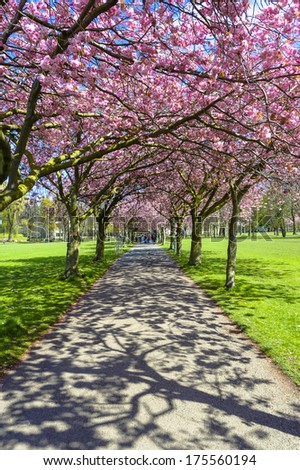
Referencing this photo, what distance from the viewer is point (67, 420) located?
3.46 metres

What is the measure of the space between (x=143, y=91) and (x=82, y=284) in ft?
26.2

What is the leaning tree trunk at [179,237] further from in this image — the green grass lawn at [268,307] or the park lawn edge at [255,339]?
the park lawn edge at [255,339]

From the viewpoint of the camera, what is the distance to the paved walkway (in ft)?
10.5

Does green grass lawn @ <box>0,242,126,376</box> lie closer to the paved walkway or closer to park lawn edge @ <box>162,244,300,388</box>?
the paved walkway

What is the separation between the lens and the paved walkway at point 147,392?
319 cm

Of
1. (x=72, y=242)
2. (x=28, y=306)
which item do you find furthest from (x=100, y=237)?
(x=28, y=306)

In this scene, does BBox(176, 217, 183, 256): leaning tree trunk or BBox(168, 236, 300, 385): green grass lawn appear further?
BBox(176, 217, 183, 256): leaning tree trunk

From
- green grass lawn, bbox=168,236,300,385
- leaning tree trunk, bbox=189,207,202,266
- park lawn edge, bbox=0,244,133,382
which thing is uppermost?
leaning tree trunk, bbox=189,207,202,266

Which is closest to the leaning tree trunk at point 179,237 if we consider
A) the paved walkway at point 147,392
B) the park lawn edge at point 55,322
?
the park lawn edge at point 55,322

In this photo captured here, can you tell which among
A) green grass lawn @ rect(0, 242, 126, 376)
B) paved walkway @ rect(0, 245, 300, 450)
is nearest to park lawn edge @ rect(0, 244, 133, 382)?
green grass lawn @ rect(0, 242, 126, 376)

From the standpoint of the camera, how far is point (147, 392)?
4.10m

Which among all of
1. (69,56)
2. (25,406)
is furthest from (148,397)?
(69,56)

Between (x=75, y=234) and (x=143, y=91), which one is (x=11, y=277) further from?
(x=143, y=91)

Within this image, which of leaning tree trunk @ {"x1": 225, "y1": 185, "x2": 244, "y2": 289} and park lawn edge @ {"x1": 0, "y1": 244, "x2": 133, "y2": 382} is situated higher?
leaning tree trunk @ {"x1": 225, "y1": 185, "x2": 244, "y2": 289}
